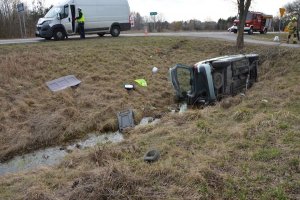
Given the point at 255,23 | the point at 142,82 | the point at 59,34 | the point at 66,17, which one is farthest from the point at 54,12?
the point at 255,23

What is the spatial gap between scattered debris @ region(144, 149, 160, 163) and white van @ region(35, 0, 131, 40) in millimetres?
15174

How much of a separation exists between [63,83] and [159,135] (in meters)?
5.95

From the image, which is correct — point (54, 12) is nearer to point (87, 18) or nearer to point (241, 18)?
point (87, 18)

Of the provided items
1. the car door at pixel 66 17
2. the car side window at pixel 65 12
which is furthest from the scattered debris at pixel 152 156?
the car side window at pixel 65 12

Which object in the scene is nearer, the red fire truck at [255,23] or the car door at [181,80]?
the car door at [181,80]

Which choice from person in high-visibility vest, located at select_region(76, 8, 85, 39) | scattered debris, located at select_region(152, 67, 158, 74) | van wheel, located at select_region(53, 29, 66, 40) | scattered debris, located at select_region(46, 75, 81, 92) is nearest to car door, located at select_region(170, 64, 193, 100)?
scattered debris, located at select_region(152, 67, 158, 74)

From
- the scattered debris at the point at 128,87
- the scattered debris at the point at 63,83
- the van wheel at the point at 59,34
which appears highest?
the van wheel at the point at 59,34

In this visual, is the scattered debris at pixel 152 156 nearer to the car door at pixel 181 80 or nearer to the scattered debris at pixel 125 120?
the scattered debris at pixel 125 120

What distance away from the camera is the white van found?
64.8 feet

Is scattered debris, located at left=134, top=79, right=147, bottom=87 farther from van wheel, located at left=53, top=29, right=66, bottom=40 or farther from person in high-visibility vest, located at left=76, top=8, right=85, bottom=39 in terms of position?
van wheel, located at left=53, top=29, right=66, bottom=40

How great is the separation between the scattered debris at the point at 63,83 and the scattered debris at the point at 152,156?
6553 millimetres

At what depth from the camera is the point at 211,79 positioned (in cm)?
1030

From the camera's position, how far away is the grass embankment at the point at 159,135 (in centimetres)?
503

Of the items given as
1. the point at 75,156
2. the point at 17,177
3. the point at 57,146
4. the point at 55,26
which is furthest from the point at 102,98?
the point at 55,26
